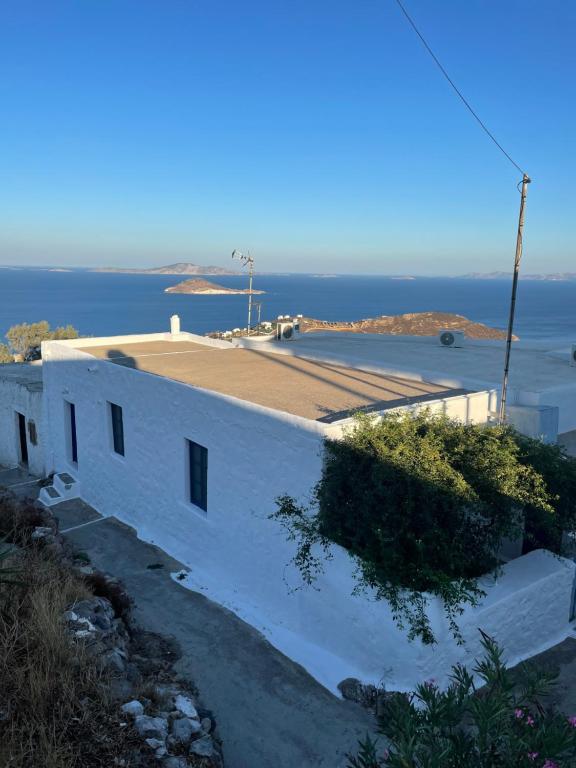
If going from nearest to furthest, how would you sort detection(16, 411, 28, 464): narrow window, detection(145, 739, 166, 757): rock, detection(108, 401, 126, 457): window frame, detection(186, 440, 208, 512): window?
detection(145, 739, 166, 757): rock, detection(186, 440, 208, 512): window, detection(108, 401, 126, 457): window frame, detection(16, 411, 28, 464): narrow window

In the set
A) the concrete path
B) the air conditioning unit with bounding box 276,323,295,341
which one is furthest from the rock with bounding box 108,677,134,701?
the air conditioning unit with bounding box 276,323,295,341

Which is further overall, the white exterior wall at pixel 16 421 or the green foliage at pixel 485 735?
the white exterior wall at pixel 16 421

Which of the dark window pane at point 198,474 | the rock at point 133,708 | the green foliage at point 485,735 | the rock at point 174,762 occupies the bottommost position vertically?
the rock at point 174,762

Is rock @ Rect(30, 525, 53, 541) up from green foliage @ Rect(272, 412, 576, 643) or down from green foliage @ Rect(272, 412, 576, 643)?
down

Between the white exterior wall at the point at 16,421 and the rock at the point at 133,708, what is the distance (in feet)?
41.8

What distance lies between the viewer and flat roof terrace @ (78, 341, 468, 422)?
10.1 metres

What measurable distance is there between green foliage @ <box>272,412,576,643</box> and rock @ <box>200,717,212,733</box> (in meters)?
2.49

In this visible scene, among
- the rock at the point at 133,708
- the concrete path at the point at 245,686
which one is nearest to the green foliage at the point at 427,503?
the concrete path at the point at 245,686

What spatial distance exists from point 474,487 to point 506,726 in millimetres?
4150

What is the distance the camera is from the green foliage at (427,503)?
721 cm

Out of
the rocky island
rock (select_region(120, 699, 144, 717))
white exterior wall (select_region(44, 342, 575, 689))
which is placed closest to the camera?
rock (select_region(120, 699, 144, 717))

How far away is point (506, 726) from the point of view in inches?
146

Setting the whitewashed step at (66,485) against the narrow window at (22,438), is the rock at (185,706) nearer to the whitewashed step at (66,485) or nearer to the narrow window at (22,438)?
the whitewashed step at (66,485)

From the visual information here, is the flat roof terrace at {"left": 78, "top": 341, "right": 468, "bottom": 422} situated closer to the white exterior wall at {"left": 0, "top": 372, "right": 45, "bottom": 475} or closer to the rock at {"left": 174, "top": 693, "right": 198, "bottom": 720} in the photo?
the white exterior wall at {"left": 0, "top": 372, "right": 45, "bottom": 475}
